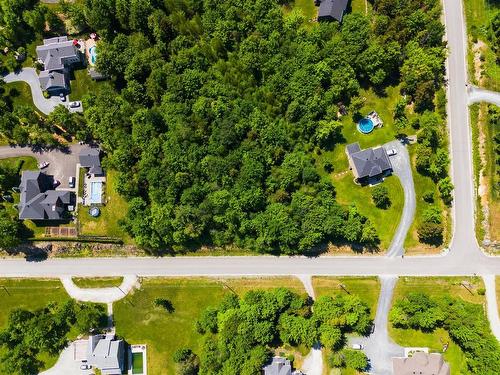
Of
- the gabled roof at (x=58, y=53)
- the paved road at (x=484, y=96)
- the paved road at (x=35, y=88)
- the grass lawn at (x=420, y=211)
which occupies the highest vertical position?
the gabled roof at (x=58, y=53)

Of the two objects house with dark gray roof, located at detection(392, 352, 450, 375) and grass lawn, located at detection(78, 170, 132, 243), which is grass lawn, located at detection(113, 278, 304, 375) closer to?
grass lawn, located at detection(78, 170, 132, 243)

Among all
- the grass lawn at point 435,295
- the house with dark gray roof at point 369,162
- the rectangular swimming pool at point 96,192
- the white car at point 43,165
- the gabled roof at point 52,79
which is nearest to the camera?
the grass lawn at point 435,295

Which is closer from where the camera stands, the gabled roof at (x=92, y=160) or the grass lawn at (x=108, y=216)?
the gabled roof at (x=92, y=160)

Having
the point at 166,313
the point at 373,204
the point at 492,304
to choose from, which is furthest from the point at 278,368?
the point at 492,304

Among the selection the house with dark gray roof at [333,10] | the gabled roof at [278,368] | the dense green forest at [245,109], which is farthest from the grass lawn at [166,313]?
the house with dark gray roof at [333,10]

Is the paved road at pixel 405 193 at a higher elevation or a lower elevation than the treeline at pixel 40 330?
higher

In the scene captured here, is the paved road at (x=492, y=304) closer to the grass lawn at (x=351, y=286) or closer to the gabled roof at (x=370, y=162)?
the grass lawn at (x=351, y=286)

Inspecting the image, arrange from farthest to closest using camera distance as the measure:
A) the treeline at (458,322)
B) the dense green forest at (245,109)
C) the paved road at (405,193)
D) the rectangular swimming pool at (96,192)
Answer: the rectangular swimming pool at (96,192) → the paved road at (405,193) → the dense green forest at (245,109) → the treeline at (458,322)

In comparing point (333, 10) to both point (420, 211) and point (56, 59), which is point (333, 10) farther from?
point (56, 59)
